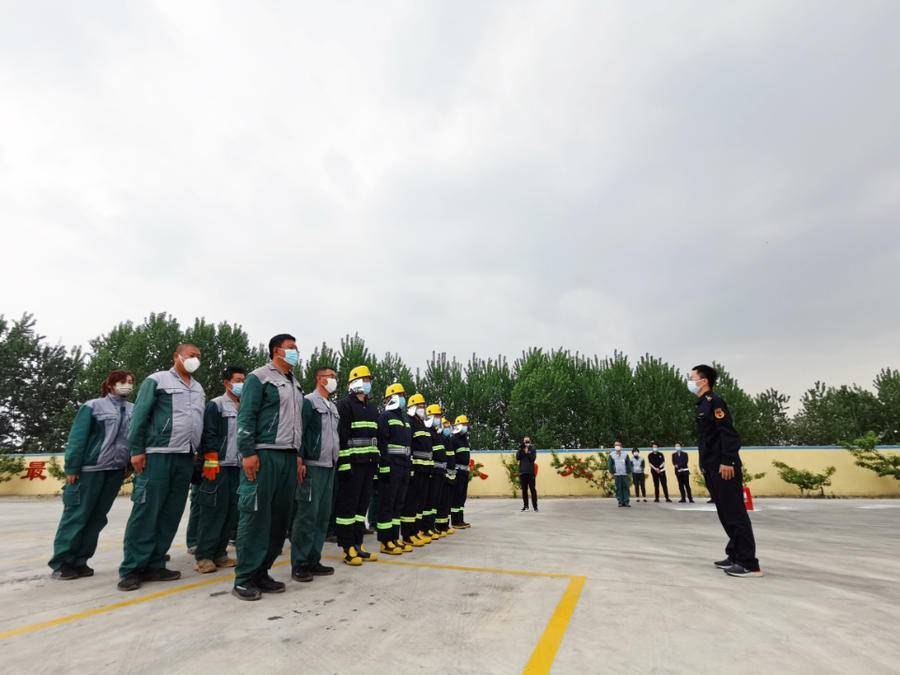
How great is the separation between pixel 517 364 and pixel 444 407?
729 cm

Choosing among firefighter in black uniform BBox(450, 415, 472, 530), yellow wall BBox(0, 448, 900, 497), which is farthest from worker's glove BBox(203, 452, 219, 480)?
yellow wall BBox(0, 448, 900, 497)

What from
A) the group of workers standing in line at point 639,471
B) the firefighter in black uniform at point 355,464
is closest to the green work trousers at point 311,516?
the firefighter in black uniform at point 355,464

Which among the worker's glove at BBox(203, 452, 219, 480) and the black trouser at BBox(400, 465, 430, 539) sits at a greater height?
the worker's glove at BBox(203, 452, 219, 480)

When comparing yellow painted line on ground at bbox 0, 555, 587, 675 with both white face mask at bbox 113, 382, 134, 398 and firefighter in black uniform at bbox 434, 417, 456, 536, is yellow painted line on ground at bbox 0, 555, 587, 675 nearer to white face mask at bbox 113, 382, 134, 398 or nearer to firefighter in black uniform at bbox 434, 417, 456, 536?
white face mask at bbox 113, 382, 134, 398

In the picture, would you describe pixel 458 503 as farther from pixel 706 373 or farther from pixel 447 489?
pixel 706 373

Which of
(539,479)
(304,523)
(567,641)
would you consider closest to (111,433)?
(304,523)

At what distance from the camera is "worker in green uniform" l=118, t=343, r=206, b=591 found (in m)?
4.46

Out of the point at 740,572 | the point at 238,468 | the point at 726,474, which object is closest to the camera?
the point at 740,572

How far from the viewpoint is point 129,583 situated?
4266 millimetres

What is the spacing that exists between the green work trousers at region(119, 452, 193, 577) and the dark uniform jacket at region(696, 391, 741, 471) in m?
5.68

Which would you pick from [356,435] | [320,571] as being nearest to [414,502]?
[356,435]

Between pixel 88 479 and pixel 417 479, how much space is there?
Result: 406 cm

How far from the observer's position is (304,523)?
4.68 metres

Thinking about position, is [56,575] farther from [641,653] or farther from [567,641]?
[641,653]
